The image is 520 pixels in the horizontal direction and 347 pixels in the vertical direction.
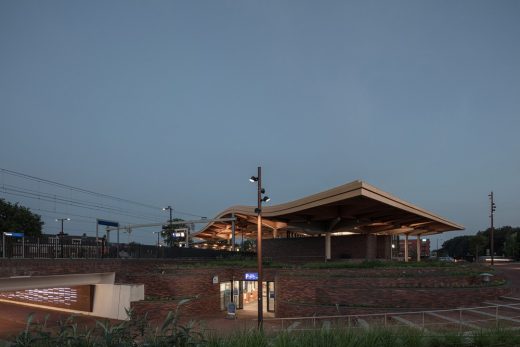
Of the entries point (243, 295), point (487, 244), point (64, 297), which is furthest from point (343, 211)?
point (487, 244)

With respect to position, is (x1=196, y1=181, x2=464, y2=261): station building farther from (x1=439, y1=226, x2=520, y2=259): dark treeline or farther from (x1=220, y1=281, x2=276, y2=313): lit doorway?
(x1=439, y1=226, x2=520, y2=259): dark treeline

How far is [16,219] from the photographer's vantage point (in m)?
63.4

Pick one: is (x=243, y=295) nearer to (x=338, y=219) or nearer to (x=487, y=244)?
(x=338, y=219)

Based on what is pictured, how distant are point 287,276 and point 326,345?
890 inches

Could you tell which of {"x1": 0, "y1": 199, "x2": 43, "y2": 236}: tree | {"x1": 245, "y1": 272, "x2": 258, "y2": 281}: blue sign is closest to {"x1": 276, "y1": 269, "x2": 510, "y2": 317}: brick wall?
{"x1": 245, "y1": 272, "x2": 258, "y2": 281}: blue sign

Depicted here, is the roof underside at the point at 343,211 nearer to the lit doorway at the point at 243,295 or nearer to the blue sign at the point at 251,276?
the blue sign at the point at 251,276

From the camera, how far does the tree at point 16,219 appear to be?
6147 centimetres

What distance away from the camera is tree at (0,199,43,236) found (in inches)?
2420

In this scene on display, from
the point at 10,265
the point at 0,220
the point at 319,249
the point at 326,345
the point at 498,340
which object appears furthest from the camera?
the point at 0,220

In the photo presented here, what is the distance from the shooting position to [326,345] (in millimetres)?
7109

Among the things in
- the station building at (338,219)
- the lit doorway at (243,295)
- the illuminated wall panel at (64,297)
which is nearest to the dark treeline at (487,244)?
the station building at (338,219)

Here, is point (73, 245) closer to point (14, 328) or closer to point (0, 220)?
point (14, 328)

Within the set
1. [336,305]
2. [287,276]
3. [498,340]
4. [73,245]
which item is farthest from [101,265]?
[498,340]

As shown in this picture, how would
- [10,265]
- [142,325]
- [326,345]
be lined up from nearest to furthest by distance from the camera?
[142,325] < [326,345] < [10,265]
